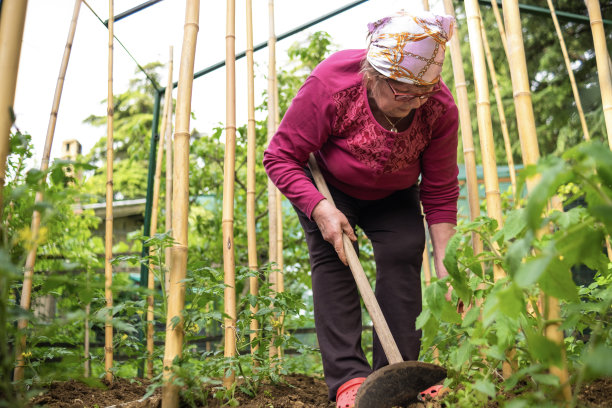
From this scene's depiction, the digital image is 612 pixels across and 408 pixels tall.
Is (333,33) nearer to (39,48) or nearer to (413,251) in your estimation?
(39,48)

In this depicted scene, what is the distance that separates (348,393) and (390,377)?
9.2 inches

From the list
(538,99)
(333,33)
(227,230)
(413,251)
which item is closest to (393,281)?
(413,251)

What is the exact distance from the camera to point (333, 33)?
4430 mm

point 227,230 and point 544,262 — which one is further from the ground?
point 227,230

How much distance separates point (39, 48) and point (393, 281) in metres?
2.32

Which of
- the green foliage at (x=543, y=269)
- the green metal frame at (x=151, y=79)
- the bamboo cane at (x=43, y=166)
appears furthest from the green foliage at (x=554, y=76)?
the green foliage at (x=543, y=269)

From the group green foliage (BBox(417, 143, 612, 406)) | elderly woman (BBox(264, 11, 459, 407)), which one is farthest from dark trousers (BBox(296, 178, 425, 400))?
green foliage (BBox(417, 143, 612, 406))

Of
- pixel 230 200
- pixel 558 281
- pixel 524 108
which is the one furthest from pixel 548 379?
pixel 230 200

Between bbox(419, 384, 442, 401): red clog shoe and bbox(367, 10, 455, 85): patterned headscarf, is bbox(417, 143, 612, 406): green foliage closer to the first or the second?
bbox(419, 384, 442, 401): red clog shoe

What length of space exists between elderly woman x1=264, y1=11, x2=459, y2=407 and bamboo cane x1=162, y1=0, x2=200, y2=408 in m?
0.47

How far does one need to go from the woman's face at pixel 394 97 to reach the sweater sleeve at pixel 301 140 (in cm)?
16

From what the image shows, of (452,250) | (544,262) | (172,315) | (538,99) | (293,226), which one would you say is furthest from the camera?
(538,99)

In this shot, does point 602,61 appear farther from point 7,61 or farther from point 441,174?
point 7,61

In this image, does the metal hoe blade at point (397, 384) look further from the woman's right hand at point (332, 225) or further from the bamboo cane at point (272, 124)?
the bamboo cane at point (272, 124)
